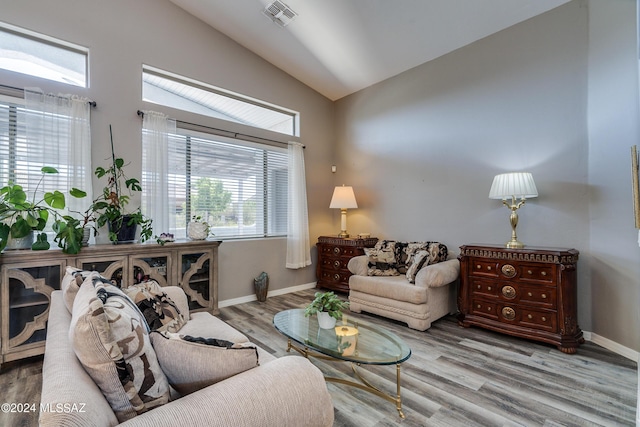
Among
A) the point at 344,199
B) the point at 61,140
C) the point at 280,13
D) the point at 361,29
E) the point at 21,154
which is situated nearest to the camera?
the point at 21,154

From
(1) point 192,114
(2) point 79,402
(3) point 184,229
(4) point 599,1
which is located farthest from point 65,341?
(4) point 599,1

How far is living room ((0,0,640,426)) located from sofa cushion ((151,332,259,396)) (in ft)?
9.18

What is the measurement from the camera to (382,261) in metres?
3.65

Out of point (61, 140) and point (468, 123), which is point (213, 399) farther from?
point (468, 123)

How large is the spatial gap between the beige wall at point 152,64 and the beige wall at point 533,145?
1569 millimetres

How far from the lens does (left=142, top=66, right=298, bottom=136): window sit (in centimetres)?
340

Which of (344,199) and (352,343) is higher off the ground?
(344,199)

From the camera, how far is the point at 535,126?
3.03 meters

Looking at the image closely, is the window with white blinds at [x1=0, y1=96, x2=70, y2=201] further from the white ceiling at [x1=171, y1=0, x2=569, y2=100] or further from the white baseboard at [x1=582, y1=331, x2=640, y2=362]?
the white baseboard at [x1=582, y1=331, x2=640, y2=362]

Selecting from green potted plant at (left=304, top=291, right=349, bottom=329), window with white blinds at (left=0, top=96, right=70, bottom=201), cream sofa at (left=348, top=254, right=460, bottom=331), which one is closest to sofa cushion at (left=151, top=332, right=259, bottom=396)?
green potted plant at (left=304, top=291, right=349, bottom=329)

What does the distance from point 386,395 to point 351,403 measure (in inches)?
8.9

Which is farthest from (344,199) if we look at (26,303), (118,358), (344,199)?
(118,358)

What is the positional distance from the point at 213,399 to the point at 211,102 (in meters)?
3.72

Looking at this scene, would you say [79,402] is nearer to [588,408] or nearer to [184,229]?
[588,408]
